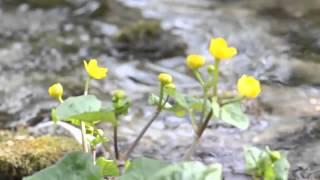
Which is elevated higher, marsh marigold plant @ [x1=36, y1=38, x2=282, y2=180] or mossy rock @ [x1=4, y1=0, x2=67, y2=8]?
marsh marigold plant @ [x1=36, y1=38, x2=282, y2=180]

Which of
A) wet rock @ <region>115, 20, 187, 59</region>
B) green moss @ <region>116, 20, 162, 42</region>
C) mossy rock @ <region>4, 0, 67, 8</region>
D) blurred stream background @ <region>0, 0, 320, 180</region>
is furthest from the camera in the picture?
mossy rock @ <region>4, 0, 67, 8</region>

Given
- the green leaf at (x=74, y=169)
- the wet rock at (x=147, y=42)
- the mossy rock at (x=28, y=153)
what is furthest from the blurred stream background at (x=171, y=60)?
the green leaf at (x=74, y=169)

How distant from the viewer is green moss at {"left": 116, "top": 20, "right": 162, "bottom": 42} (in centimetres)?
295

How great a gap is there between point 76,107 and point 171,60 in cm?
166

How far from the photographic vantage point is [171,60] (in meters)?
2.78

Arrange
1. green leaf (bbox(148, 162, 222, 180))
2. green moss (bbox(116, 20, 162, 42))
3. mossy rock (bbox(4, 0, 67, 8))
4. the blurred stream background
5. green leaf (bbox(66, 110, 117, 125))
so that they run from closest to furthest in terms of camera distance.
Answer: green leaf (bbox(148, 162, 222, 180)) → green leaf (bbox(66, 110, 117, 125)) → the blurred stream background → green moss (bbox(116, 20, 162, 42)) → mossy rock (bbox(4, 0, 67, 8))

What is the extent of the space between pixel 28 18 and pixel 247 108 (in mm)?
1384

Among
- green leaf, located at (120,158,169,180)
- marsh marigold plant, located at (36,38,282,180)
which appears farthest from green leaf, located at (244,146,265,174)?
green leaf, located at (120,158,169,180)

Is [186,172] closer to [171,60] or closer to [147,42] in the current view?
[171,60]

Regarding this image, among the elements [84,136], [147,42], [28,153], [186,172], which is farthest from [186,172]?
[147,42]

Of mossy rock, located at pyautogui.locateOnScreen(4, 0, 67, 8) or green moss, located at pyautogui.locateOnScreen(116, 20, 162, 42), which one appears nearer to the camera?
green moss, located at pyautogui.locateOnScreen(116, 20, 162, 42)

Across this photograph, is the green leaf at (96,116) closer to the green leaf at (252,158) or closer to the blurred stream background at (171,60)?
the green leaf at (252,158)

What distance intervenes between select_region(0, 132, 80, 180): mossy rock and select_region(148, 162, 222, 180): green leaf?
65cm

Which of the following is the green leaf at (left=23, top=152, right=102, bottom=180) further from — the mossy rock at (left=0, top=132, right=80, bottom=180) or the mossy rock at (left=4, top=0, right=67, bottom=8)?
the mossy rock at (left=4, top=0, right=67, bottom=8)
